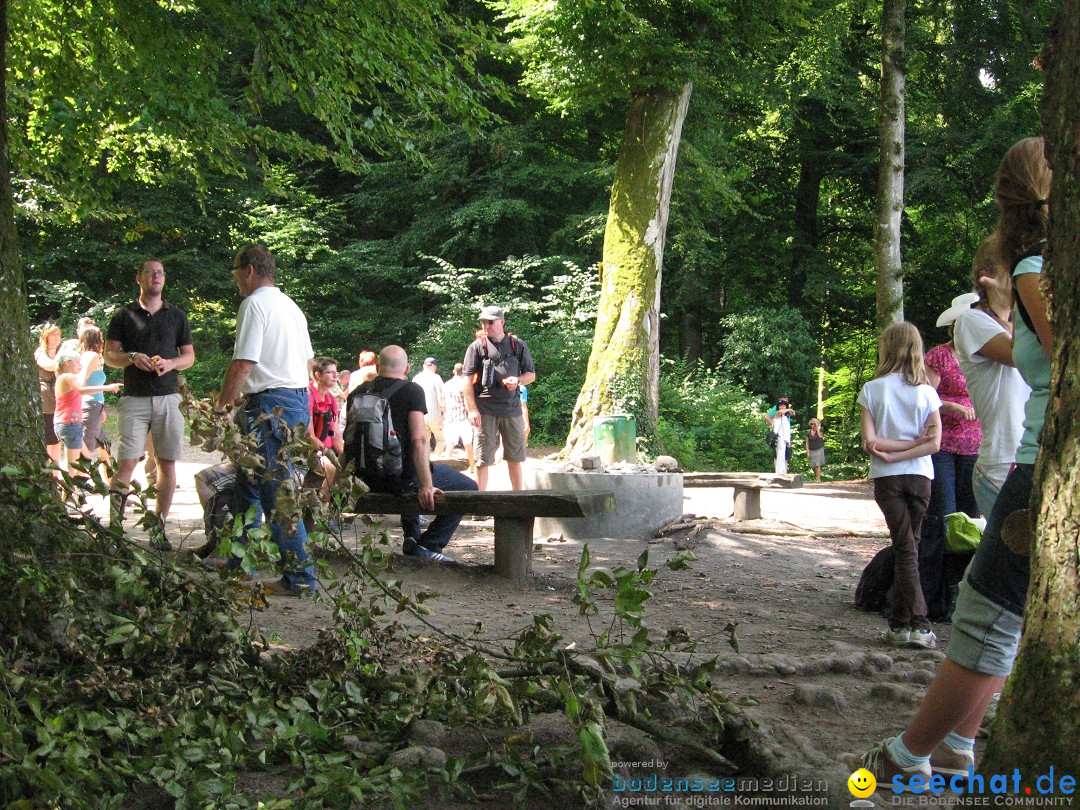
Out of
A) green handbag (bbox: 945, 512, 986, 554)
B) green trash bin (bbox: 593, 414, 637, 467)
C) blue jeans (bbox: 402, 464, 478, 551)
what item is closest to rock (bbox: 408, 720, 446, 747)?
green handbag (bbox: 945, 512, 986, 554)

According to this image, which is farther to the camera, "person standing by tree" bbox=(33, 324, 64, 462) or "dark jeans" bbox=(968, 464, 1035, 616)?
"person standing by tree" bbox=(33, 324, 64, 462)

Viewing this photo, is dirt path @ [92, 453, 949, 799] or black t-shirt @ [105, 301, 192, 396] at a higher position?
black t-shirt @ [105, 301, 192, 396]

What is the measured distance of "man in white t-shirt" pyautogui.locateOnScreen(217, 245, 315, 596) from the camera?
5570 millimetres

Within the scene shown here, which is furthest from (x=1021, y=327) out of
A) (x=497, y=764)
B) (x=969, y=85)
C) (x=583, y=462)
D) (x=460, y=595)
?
(x=969, y=85)

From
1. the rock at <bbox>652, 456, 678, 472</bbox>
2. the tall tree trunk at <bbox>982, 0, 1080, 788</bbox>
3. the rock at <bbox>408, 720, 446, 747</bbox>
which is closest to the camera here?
the tall tree trunk at <bbox>982, 0, 1080, 788</bbox>

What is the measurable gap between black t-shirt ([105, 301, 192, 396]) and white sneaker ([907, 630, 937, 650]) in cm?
504

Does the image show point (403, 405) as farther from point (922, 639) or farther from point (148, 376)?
point (922, 639)

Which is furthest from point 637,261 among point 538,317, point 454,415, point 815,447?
point 538,317

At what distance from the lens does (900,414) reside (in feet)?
17.5

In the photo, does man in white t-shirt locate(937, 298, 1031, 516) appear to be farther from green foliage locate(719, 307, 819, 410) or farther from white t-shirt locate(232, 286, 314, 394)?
green foliage locate(719, 307, 819, 410)

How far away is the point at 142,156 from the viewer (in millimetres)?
9953

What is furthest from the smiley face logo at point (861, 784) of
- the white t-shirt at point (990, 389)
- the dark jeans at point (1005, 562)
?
the white t-shirt at point (990, 389)

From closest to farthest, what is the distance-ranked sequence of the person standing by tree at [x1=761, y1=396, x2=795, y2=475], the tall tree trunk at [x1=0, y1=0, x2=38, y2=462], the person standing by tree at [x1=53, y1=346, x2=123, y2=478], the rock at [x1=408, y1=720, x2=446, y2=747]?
the rock at [x1=408, y1=720, x2=446, y2=747], the tall tree trunk at [x1=0, y1=0, x2=38, y2=462], the person standing by tree at [x1=53, y1=346, x2=123, y2=478], the person standing by tree at [x1=761, y1=396, x2=795, y2=475]

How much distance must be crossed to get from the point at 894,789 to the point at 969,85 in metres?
18.5
